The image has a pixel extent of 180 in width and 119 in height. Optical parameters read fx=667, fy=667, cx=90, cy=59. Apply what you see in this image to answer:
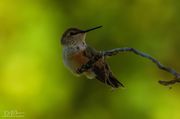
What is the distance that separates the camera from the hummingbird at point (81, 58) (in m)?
3.19

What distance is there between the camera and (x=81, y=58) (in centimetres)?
344

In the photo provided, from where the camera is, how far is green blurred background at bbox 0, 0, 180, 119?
6.51m

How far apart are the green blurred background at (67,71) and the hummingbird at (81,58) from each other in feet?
9.17

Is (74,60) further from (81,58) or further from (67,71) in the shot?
(67,71)

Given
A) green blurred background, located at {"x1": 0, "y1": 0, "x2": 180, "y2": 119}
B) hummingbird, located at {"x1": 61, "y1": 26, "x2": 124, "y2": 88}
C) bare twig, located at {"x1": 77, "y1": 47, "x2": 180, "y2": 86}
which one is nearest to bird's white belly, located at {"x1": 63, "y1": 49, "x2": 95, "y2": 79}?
hummingbird, located at {"x1": 61, "y1": 26, "x2": 124, "y2": 88}

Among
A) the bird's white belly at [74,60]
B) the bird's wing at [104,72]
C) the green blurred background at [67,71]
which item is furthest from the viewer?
the green blurred background at [67,71]

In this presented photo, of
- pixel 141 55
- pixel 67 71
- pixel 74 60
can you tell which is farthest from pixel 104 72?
pixel 67 71

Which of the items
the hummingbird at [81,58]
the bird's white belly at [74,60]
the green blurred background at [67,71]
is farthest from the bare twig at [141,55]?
the green blurred background at [67,71]

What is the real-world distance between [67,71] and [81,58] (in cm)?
321

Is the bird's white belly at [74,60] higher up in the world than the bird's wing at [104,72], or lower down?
higher up

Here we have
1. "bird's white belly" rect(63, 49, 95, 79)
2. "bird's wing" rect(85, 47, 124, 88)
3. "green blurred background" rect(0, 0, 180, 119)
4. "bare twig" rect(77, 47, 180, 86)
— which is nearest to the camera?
"bare twig" rect(77, 47, 180, 86)

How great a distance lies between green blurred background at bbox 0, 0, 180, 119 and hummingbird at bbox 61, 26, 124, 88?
2795mm

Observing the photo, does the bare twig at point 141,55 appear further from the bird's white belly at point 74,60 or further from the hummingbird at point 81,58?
the bird's white belly at point 74,60

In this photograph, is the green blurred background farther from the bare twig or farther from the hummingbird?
the bare twig
